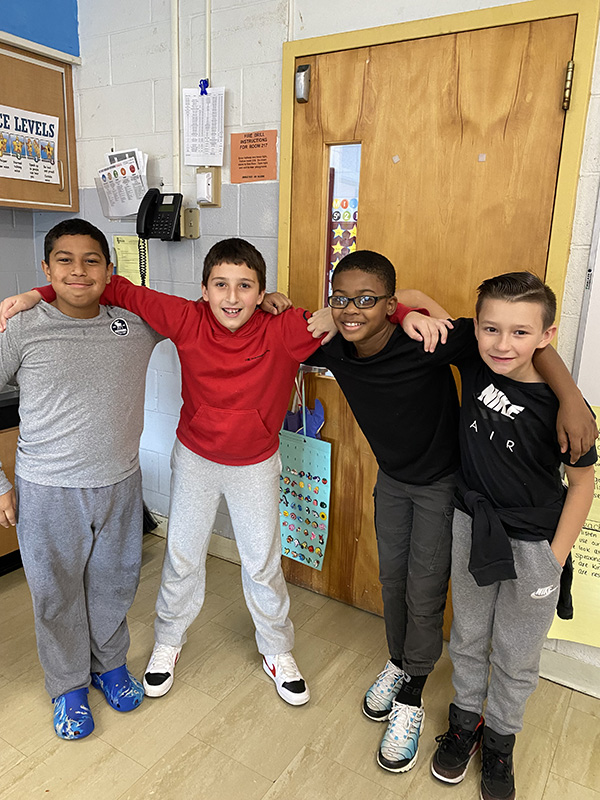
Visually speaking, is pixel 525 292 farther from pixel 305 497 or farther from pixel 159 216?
pixel 159 216

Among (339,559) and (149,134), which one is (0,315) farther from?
(339,559)

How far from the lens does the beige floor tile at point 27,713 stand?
67.1 inches

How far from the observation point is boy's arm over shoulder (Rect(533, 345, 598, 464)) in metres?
1.30

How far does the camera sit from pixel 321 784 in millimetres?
1591

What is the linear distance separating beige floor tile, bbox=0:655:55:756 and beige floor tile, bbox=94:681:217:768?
0.50 ft

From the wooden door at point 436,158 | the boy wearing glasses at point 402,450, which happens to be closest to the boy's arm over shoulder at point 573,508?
the boy wearing glasses at point 402,450

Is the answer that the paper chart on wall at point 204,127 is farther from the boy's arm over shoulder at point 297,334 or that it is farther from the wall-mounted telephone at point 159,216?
the boy's arm over shoulder at point 297,334

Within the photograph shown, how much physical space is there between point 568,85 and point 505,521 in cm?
122

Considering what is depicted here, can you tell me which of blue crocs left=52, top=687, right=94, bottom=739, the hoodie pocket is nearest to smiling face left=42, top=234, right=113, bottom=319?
the hoodie pocket

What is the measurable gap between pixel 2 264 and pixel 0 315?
1.56 m

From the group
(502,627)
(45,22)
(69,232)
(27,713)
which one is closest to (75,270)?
(69,232)

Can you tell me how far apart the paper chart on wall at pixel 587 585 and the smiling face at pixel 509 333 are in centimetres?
69

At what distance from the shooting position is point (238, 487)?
1.86 meters

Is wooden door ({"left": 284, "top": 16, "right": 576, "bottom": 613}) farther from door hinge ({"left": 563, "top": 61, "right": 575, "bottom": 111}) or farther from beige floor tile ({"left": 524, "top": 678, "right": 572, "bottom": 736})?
beige floor tile ({"left": 524, "top": 678, "right": 572, "bottom": 736})
